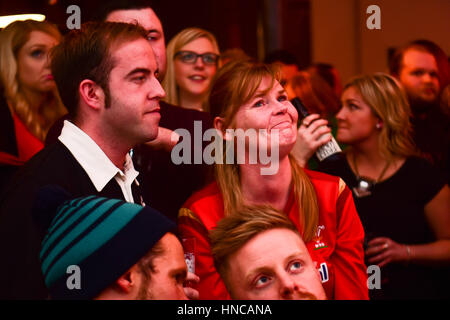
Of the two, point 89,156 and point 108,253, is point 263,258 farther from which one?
point 89,156

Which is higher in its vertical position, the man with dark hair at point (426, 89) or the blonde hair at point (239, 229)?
the man with dark hair at point (426, 89)

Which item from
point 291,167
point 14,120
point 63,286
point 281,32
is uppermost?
point 281,32

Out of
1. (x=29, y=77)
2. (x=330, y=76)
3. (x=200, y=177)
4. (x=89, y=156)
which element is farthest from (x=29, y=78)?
(x=330, y=76)

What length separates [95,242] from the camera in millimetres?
1368

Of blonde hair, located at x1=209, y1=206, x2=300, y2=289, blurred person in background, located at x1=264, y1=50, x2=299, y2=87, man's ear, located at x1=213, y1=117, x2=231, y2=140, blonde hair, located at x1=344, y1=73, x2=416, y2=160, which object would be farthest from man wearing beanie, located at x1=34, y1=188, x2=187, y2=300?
blurred person in background, located at x1=264, y1=50, x2=299, y2=87

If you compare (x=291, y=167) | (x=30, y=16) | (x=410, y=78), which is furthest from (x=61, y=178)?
(x=410, y=78)

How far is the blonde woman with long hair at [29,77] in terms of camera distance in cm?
298

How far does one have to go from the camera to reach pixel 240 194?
2.14m

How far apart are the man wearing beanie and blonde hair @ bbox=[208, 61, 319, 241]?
0.64m

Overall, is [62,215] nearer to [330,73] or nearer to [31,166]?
[31,166]

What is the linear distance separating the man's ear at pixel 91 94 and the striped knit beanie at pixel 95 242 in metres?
0.51

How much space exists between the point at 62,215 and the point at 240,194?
2.78ft

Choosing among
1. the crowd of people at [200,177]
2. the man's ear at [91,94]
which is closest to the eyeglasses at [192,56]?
the crowd of people at [200,177]

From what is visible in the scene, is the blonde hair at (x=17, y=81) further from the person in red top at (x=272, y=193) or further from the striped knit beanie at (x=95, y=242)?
the striped knit beanie at (x=95, y=242)
